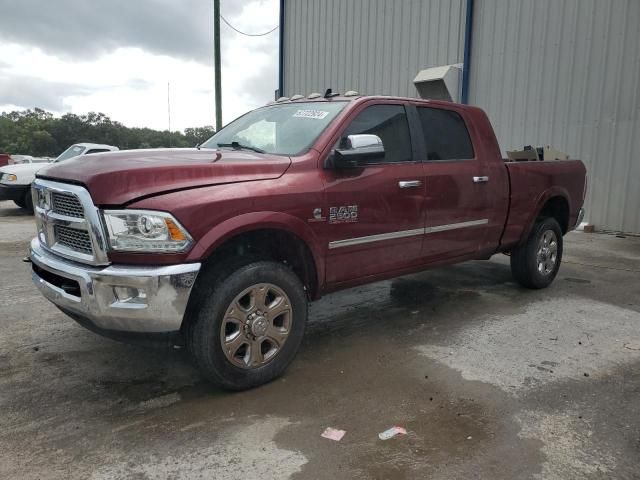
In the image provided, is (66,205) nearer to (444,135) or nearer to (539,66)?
(444,135)

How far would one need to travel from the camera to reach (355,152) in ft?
11.7

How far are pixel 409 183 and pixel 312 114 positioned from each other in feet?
2.98

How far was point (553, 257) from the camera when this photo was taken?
5.90 metres

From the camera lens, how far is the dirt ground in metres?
2.58

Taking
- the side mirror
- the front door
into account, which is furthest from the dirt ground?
the side mirror

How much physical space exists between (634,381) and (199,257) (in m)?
2.92

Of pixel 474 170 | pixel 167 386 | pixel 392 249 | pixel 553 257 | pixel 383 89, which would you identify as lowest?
pixel 167 386

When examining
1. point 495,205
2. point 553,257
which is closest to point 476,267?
point 553,257

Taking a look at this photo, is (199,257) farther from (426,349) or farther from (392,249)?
(426,349)

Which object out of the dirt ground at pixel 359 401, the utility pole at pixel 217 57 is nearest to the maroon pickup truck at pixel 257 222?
the dirt ground at pixel 359 401

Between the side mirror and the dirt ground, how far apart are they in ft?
4.60

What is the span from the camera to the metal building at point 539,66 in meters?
9.52

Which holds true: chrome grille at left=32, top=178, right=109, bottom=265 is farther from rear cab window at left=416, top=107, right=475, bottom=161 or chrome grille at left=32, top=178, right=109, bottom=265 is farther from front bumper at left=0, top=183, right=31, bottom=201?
front bumper at left=0, top=183, right=31, bottom=201

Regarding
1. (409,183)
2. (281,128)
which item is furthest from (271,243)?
(409,183)
